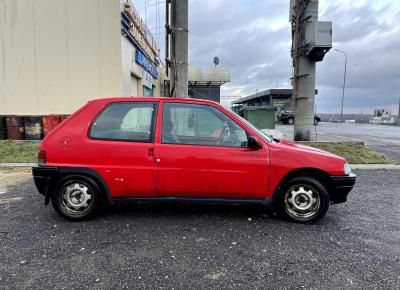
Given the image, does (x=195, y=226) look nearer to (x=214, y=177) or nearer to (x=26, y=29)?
(x=214, y=177)

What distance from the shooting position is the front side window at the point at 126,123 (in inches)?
152

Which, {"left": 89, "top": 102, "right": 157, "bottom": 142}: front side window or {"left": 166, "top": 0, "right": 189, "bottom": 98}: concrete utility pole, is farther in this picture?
{"left": 166, "top": 0, "right": 189, "bottom": 98}: concrete utility pole

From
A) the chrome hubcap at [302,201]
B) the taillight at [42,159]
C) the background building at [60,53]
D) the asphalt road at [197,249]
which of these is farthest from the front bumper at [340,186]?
the background building at [60,53]

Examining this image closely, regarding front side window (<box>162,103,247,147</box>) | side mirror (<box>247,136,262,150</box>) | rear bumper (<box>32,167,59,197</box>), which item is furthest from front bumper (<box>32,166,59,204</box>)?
side mirror (<box>247,136,262,150</box>)

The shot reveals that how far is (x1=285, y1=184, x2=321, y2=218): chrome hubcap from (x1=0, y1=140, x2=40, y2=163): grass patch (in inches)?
298

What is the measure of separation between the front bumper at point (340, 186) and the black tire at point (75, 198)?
3.10 metres

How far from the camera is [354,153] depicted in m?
8.98

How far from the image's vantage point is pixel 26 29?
12031 mm

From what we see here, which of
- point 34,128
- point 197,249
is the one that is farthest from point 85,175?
point 34,128

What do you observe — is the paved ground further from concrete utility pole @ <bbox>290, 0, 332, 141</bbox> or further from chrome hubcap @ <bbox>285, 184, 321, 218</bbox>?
chrome hubcap @ <bbox>285, 184, 321, 218</bbox>

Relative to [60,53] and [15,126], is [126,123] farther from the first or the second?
[60,53]

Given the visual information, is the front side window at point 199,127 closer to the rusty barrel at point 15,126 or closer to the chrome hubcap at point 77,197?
the chrome hubcap at point 77,197

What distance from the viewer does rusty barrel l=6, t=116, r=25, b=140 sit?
11.0 m

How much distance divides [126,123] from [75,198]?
3.99ft
